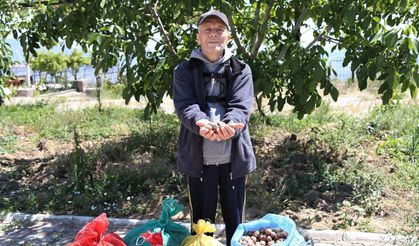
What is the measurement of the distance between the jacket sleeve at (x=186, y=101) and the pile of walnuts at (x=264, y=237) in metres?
0.67

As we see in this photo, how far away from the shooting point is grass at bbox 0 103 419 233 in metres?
4.57

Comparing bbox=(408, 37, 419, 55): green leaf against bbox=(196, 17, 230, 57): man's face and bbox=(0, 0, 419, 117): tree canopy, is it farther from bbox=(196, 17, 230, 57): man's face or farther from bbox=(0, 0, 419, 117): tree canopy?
bbox=(196, 17, 230, 57): man's face

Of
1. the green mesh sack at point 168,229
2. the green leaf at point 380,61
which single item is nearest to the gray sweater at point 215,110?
the green mesh sack at point 168,229

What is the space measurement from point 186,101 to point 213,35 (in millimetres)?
396

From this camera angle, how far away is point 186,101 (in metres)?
2.71

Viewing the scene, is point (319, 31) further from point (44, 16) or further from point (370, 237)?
point (44, 16)

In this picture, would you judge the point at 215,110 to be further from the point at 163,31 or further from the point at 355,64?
the point at 163,31

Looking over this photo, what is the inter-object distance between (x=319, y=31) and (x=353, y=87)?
7861mm

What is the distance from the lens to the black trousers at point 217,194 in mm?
2879

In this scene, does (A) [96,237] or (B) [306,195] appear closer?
(A) [96,237]

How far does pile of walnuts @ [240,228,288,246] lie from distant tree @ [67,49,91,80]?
61.6ft

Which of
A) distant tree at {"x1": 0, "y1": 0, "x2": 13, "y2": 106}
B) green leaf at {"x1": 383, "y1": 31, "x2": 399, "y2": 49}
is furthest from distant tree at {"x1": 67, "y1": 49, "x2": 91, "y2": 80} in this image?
green leaf at {"x1": 383, "y1": 31, "x2": 399, "y2": 49}

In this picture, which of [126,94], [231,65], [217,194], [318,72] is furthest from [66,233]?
[318,72]

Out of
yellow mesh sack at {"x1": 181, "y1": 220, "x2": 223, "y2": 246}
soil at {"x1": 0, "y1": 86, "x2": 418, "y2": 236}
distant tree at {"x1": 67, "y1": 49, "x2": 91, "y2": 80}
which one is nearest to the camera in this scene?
yellow mesh sack at {"x1": 181, "y1": 220, "x2": 223, "y2": 246}
